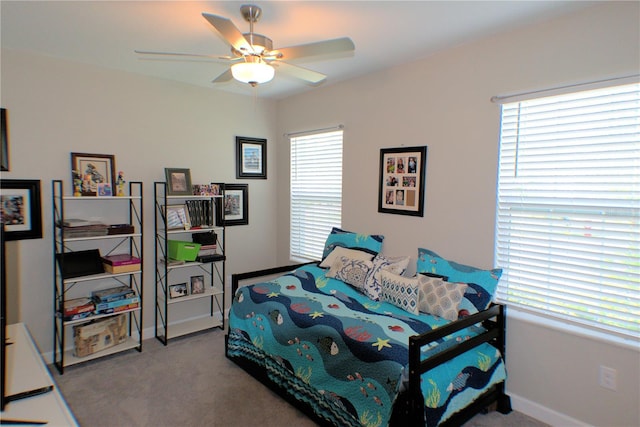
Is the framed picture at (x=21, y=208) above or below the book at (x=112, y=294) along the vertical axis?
above

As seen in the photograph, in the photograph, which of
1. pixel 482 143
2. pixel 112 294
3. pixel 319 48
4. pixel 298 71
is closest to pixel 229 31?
pixel 319 48

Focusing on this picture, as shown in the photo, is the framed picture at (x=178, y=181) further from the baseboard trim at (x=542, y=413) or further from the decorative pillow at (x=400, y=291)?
the baseboard trim at (x=542, y=413)

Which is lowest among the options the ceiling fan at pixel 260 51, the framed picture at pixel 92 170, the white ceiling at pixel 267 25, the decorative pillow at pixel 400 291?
the decorative pillow at pixel 400 291

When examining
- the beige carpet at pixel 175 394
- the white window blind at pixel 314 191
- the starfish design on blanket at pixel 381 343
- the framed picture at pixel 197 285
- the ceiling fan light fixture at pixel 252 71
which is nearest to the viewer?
the ceiling fan light fixture at pixel 252 71

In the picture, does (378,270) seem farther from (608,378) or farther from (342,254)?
(608,378)

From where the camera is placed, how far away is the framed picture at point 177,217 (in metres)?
3.43

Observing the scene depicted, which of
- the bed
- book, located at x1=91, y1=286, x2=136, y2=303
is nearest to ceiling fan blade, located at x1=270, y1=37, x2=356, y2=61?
the bed

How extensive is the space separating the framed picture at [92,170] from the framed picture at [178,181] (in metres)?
0.46

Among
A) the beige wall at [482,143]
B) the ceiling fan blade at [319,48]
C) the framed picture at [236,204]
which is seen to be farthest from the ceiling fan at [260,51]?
the framed picture at [236,204]

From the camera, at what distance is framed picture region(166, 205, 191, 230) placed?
3432 mm

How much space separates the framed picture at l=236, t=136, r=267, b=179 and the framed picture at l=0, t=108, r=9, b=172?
1978 millimetres

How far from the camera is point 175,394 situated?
2639 millimetres

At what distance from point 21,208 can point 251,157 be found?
85.7 inches

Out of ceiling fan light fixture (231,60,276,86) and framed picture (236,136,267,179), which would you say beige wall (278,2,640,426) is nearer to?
framed picture (236,136,267,179)
